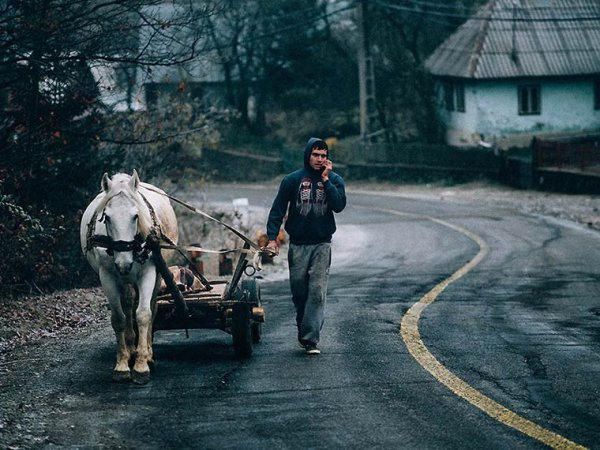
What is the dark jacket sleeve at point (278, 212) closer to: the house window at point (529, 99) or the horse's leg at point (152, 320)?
the horse's leg at point (152, 320)

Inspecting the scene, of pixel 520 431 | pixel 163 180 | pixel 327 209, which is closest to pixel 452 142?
pixel 163 180

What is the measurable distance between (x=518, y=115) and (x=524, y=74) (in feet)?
6.47

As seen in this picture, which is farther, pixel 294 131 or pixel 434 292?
pixel 294 131

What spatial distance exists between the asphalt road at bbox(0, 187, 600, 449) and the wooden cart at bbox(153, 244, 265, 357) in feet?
0.97

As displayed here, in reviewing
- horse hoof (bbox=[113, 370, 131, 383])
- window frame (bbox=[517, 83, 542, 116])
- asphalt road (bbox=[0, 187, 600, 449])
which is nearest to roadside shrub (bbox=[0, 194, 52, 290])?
asphalt road (bbox=[0, 187, 600, 449])

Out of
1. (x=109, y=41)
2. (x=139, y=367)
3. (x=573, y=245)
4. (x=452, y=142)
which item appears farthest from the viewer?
(x=452, y=142)

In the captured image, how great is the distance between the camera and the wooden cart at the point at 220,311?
10.4 metres

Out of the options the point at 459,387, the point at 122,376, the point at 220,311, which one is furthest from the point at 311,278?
the point at 459,387

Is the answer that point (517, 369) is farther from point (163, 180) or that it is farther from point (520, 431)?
point (163, 180)

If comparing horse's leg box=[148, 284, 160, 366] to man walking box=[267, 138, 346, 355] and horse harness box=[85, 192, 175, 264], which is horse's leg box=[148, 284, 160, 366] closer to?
horse harness box=[85, 192, 175, 264]

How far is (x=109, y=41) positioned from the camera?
14.8 metres

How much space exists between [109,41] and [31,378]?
622 cm

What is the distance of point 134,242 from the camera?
9.40 m

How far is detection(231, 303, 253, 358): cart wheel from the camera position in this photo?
409 inches
